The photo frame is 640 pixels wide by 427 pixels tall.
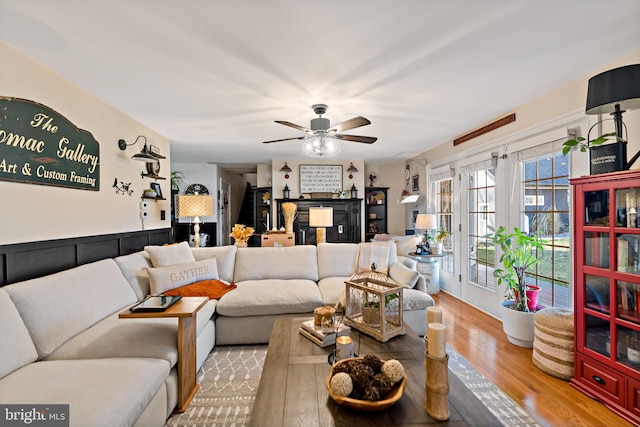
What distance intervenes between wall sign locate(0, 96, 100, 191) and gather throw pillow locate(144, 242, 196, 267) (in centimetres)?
80

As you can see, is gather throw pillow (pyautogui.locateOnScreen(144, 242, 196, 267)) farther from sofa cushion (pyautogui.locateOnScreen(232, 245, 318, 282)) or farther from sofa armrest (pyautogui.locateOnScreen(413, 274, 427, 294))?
sofa armrest (pyautogui.locateOnScreen(413, 274, 427, 294))

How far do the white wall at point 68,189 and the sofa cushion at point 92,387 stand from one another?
1055mm

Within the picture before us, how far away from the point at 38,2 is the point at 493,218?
4.36 meters

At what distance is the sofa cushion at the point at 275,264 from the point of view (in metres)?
3.44

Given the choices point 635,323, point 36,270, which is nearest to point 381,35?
point 635,323

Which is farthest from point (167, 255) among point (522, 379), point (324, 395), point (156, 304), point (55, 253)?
point (522, 379)

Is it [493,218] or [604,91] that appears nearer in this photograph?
[604,91]

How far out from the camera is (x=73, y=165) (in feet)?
8.24

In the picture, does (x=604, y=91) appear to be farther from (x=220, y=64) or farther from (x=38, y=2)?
(x=38, y=2)

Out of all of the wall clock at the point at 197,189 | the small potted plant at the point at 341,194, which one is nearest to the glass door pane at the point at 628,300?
the small potted plant at the point at 341,194

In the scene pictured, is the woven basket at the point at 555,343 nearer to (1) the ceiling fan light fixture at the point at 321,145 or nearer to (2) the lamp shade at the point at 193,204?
(1) the ceiling fan light fixture at the point at 321,145

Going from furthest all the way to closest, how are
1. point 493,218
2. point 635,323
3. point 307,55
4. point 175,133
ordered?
point 175,133, point 493,218, point 307,55, point 635,323

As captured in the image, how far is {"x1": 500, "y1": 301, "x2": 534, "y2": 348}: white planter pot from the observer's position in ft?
8.80

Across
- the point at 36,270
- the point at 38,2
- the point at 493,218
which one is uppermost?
the point at 38,2
